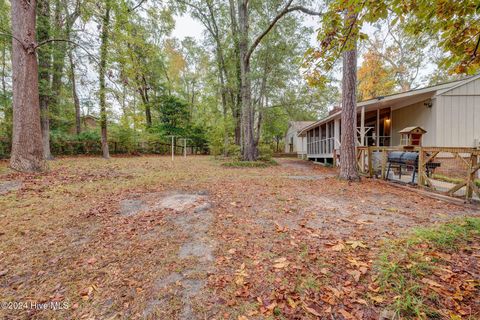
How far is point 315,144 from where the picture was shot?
16219 millimetres

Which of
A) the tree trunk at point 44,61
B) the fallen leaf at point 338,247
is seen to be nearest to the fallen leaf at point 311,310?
the fallen leaf at point 338,247

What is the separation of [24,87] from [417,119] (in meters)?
14.6

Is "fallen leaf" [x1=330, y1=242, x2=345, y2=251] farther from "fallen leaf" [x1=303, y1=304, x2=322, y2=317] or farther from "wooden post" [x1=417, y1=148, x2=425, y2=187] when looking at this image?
"wooden post" [x1=417, y1=148, x2=425, y2=187]

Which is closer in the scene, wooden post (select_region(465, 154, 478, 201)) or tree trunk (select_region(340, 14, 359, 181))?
wooden post (select_region(465, 154, 478, 201))

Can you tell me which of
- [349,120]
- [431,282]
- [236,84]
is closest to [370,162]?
[349,120]

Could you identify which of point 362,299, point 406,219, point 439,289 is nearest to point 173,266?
point 362,299

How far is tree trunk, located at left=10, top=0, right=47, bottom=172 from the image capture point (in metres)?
5.66

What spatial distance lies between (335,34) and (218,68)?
14371 millimetres

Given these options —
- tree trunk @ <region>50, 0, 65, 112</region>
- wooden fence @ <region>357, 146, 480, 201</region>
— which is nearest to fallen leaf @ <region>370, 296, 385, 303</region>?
wooden fence @ <region>357, 146, 480, 201</region>

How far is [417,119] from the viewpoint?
940 centimetres

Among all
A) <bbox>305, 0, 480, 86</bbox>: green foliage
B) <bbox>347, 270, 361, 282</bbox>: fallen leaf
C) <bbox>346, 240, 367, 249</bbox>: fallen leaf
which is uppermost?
<bbox>305, 0, 480, 86</bbox>: green foliage

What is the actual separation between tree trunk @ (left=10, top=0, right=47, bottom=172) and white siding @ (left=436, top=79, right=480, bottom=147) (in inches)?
554

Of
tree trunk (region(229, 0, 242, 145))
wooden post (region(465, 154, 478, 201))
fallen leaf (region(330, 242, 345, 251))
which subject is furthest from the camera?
tree trunk (region(229, 0, 242, 145))

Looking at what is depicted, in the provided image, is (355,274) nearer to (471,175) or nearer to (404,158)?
(471,175)
